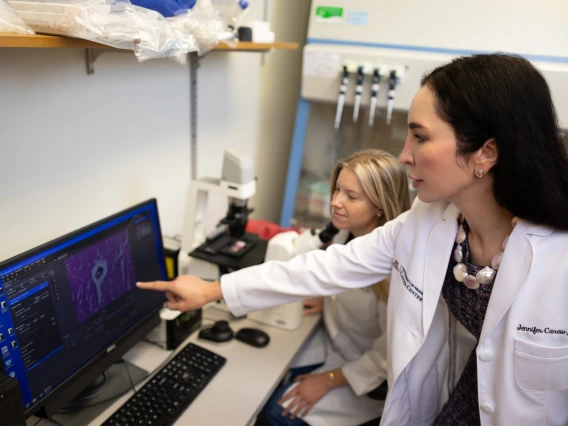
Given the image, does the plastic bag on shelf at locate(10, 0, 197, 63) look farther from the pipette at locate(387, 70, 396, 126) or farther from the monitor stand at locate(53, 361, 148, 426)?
the pipette at locate(387, 70, 396, 126)

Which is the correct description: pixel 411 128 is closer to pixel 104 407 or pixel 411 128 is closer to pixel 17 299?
pixel 17 299

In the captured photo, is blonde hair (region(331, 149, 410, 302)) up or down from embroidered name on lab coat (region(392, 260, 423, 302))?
up

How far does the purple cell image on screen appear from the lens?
1.00 meters

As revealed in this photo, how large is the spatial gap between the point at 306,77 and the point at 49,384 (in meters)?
Result: 1.58

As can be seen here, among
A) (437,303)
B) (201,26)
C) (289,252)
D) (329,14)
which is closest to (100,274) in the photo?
(289,252)

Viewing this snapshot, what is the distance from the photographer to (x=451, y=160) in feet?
2.96

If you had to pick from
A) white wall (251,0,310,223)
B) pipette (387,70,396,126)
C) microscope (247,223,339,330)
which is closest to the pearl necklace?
microscope (247,223,339,330)

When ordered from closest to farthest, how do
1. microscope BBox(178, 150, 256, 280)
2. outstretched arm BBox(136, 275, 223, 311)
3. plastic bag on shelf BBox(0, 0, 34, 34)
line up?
plastic bag on shelf BBox(0, 0, 34, 34) < outstretched arm BBox(136, 275, 223, 311) < microscope BBox(178, 150, 256, 280)

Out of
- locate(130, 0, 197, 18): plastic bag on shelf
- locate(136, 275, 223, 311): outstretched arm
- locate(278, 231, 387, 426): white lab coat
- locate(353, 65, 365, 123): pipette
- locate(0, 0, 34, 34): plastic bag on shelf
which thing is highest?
locate(130, 0, 197, 18): plastic bag on shelf

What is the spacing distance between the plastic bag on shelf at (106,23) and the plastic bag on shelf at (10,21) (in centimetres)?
4

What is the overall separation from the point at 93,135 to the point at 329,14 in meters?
1.19

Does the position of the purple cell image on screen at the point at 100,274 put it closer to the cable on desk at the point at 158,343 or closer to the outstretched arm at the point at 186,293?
the outstretched arm at the point at 186,293

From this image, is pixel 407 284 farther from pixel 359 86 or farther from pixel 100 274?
pixel 359 86

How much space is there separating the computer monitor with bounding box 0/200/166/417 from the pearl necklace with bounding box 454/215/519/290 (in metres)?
0.79
